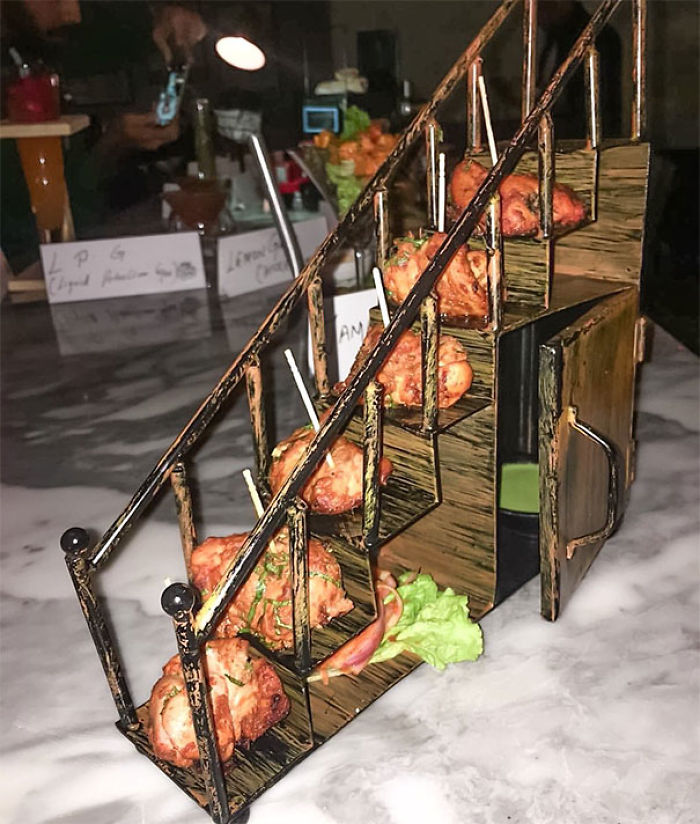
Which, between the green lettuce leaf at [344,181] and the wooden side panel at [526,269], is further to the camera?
the green lettuce leaf at [344,181]

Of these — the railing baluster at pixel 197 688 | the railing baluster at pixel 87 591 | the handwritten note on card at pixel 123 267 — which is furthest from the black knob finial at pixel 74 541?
the handwritten note on card at pixel 123 267

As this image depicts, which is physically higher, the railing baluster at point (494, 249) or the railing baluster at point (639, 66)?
the railing baluster at point (639, 66)

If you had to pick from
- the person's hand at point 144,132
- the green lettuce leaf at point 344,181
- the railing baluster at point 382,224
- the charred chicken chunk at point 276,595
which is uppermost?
the person's hand at point 144,132

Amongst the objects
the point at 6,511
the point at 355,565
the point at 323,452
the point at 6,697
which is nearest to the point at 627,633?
the point at 355,565

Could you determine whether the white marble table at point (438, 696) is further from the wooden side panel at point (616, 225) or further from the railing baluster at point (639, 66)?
the railing baluster at point (639, 66)

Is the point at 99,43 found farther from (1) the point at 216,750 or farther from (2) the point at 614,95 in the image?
(1) the point at 216,750

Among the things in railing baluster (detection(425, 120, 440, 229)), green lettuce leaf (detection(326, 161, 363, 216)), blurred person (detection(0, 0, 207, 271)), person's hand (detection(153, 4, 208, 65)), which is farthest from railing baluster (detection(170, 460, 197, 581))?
person's hand (detection(153, 4, 208, 65))

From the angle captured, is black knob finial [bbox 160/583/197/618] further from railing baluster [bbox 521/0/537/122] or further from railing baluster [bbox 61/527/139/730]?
railing baluster [bbox 521/0/537/122]

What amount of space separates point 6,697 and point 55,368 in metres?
0.89

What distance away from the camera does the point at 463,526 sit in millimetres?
832

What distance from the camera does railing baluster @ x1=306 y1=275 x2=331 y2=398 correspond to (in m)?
0.77

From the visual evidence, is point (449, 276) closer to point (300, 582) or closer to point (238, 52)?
point (300, 582)

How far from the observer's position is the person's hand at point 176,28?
7.63 ft

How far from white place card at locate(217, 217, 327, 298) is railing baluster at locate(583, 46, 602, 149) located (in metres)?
1.06
